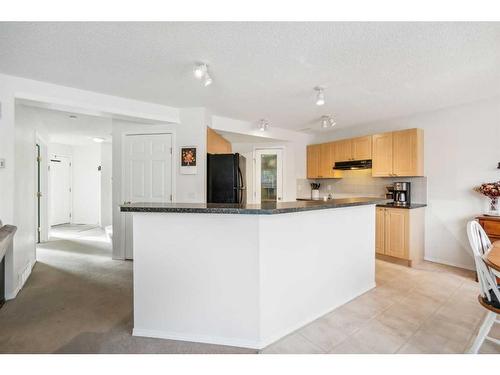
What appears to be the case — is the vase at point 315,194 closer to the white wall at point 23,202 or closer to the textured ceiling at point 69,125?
the textured ceiling at point 69,125

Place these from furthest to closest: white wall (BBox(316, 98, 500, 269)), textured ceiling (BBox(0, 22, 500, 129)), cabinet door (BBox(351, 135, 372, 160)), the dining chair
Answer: cabinet door (BBox(351, 135, 372, 160)), white wall (BBox(316, 98, 500, 269)), textured ceiling (BBox(0, 22, 500, 129)), the dining chair

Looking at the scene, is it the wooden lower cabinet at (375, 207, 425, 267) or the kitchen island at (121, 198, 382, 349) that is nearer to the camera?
the kitchen island at (121, 198, 382, 349)

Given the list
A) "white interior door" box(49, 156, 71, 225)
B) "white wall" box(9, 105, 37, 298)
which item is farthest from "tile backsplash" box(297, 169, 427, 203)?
"white interior door" box(49, 156, 71, 225)

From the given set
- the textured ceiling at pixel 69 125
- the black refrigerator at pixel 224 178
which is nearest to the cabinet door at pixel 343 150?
the black refrigerator at pixel 224 178

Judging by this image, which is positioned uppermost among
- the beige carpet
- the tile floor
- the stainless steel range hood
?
the stainless steel range hood

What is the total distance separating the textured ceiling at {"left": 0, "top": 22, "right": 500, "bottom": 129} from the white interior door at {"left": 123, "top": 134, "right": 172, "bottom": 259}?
73cm

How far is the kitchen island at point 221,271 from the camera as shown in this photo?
69.9 inches

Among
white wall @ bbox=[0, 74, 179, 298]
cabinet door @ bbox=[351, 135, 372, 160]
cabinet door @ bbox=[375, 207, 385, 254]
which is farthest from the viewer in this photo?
cabinet door @ bbox=[351, 135, 372, 160]

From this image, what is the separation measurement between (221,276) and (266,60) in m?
1.88

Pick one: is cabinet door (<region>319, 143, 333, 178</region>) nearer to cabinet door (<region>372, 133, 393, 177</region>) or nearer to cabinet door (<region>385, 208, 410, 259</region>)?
cabinet door (<region>372, 133, 393, 177</region>)

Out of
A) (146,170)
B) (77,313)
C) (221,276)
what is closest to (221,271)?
(221,276)

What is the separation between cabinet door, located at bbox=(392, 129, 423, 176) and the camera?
3717mm

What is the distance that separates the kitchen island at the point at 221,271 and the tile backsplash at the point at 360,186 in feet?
9.22

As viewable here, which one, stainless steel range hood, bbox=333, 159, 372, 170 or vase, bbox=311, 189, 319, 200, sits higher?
stainless steel range hood, bbox=333, 159, 372, 170
